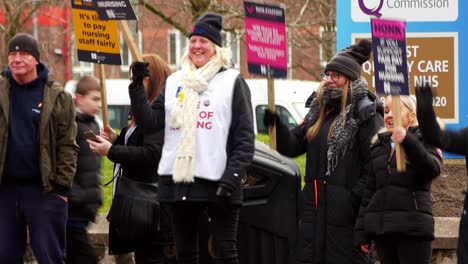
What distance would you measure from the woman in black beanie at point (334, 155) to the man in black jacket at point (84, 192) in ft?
4.49

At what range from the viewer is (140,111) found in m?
8.12

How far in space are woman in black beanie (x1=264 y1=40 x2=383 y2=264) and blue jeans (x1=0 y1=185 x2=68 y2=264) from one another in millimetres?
1513

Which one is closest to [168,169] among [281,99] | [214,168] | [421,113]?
[214,168]

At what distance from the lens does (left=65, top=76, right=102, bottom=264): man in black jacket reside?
9062 millimetres

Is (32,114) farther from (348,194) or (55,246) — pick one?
(348,194)

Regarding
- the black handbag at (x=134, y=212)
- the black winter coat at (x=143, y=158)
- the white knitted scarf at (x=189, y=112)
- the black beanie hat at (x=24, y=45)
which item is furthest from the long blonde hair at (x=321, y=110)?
the black beanie hat at (x=24, y=45)

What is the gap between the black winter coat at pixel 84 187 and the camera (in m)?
9.05

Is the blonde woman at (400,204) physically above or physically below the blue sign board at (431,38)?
below

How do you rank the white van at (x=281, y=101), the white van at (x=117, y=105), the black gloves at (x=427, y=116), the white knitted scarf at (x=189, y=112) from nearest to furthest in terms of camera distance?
the black gloves at (x=427, y=116)
the white knitted scarf at (x=189, y=112)
the white van at (x=281, y=101)
the white van at (x=117, y=105)

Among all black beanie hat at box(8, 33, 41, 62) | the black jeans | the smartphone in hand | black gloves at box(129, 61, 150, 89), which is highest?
black beanie hat at box(8, 33, 41, 62)

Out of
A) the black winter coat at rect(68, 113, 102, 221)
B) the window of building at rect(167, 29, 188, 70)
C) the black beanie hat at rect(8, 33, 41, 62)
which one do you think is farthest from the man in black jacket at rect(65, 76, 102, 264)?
the window of building at rect(167, 29, 188, 70)

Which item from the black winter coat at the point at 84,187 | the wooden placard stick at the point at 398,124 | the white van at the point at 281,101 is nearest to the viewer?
the wooden placard stick at the point at 398,124

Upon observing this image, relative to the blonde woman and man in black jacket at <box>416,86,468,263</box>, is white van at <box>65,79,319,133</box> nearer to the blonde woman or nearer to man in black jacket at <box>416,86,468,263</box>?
the blonde woman

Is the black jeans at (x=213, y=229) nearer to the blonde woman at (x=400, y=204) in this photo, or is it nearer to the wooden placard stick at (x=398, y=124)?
the blonde woman at (x=400, y=204)
